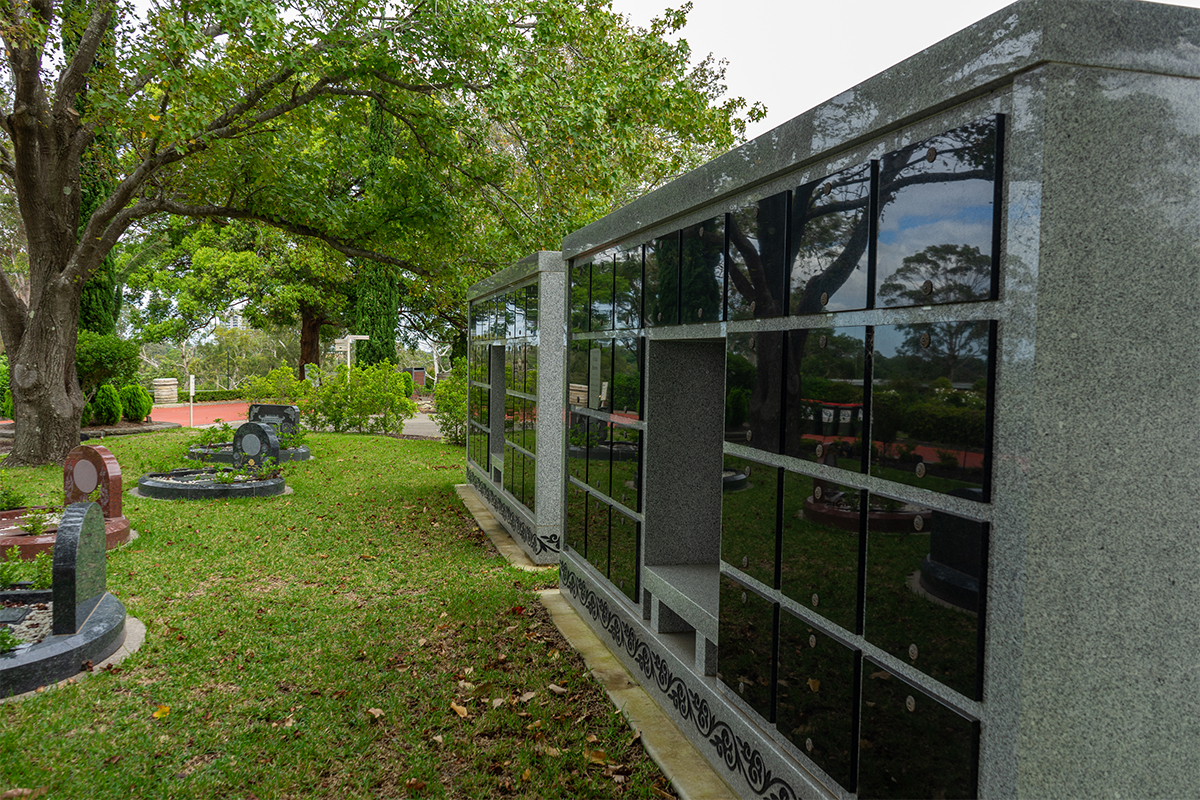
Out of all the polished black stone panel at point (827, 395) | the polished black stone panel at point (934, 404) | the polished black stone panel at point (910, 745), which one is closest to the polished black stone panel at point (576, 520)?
the polished black stone panel at point (827, 395)

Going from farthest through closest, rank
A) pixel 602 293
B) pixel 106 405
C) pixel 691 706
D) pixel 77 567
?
pixel 106 405 < pixel 602 293 < pixel 77 567 < pixel 691 706

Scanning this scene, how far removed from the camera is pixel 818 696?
8.73ft

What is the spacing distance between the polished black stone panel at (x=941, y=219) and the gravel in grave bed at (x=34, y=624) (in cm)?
518

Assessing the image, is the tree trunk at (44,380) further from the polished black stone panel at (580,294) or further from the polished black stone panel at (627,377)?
the polished black stone panel at (627,377)

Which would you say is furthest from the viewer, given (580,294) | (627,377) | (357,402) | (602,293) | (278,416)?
(357,402)

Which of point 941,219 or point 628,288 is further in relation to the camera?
point 628,288

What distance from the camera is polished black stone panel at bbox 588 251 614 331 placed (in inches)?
210

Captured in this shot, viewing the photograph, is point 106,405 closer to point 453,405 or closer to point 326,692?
point 453,405

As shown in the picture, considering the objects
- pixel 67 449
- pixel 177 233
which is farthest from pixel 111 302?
pixel 177 233

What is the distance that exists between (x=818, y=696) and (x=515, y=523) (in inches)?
226

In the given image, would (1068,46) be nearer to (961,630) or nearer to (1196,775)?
(961,630)

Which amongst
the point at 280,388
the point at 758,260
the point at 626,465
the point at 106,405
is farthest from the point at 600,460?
the point at 106,405

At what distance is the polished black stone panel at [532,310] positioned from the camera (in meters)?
7.32

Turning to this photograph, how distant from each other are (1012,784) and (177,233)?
3055 cm
